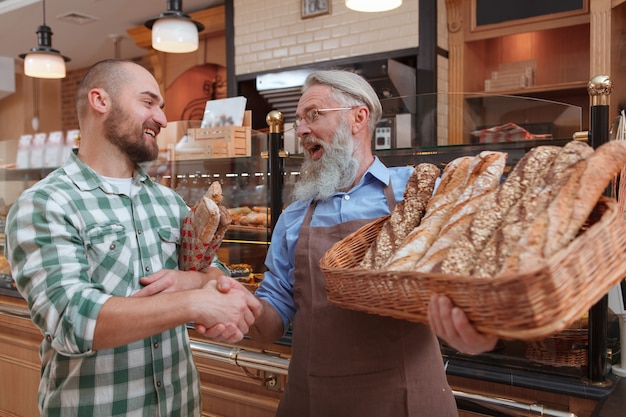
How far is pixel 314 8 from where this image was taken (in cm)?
519

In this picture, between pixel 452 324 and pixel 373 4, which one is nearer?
pixel 452 324

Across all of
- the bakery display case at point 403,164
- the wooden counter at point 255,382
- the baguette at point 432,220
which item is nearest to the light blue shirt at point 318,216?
the baguette at point 432,220

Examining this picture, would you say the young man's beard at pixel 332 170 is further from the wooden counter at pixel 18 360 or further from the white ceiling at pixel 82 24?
the white ceiling at pixel 82 24

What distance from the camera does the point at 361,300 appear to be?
1165mm

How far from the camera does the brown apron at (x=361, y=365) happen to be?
1.50 m

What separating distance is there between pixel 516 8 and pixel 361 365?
4043mm

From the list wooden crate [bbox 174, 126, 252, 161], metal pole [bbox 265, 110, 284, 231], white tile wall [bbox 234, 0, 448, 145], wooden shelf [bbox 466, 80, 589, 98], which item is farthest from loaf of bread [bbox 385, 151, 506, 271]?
wooden shelf [bbox 466, 80, 589, 98]

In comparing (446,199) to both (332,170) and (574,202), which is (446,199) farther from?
(332,170)

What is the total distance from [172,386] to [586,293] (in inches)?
48.5

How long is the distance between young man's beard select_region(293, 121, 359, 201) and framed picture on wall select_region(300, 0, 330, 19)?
12.0 feet

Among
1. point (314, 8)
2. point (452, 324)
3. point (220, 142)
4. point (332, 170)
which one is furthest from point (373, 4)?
point (452, 324)

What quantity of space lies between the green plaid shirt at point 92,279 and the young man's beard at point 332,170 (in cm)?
45

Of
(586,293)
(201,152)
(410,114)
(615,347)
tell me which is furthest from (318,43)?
(586,293)

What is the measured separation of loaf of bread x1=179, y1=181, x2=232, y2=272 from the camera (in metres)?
1.63
